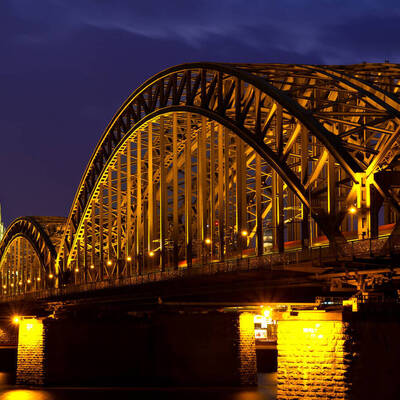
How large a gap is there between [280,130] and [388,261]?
65.2 ft

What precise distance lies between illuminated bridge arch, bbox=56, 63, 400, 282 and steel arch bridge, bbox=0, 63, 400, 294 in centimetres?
11

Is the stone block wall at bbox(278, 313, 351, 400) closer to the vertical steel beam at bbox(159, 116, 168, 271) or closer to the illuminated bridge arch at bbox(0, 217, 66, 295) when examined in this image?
the vertical steel beam at bbox(159, 116, 168, 271)

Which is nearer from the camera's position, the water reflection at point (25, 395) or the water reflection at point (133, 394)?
the water reflection at point (133, 394)

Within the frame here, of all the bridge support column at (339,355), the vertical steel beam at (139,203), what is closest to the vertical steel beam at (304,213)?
the bridge support column at (339,355)

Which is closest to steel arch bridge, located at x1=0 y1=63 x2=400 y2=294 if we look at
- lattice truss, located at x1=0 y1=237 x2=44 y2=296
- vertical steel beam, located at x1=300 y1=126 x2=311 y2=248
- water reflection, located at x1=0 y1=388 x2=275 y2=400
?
vertical steel beam, located at x1=300 y1=126 x2=311 y2=248

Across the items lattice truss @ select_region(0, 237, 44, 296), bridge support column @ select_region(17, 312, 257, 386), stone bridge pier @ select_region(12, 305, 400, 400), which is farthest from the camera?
lattice truss @ select_region(0, 237, 44, 296)

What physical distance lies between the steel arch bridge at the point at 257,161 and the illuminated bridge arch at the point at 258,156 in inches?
4.5

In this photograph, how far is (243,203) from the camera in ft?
241

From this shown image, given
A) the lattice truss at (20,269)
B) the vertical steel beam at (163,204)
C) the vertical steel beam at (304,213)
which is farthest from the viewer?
the lattice truss at (20,269)

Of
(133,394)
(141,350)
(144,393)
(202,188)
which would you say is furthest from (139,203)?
(133,394)

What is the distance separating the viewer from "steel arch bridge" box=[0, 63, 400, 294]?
59125 millimetres

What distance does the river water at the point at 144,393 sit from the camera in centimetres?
7850

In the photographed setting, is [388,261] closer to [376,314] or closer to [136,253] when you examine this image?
[376,314]

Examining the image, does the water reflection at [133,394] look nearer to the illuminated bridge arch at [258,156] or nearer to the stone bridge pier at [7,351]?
the illuminated bridge arch at [258,156]
